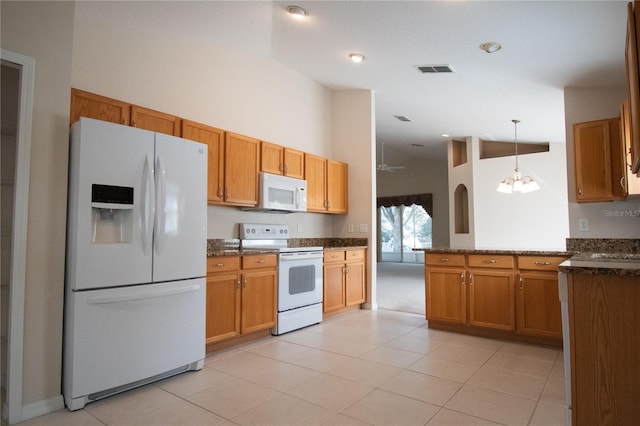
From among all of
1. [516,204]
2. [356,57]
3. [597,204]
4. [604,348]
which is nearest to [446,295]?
[597,204]

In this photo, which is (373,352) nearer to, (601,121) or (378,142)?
(601,121)

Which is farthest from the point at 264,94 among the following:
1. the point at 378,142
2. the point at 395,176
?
the point at 395,176

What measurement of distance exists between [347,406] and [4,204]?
3.01 metres

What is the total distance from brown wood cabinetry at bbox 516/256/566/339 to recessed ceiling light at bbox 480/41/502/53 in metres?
1.96

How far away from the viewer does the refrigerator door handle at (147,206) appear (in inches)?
98.3

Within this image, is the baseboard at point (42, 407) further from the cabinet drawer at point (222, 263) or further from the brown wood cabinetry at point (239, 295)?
the cabinet drawer at point (222, 263)

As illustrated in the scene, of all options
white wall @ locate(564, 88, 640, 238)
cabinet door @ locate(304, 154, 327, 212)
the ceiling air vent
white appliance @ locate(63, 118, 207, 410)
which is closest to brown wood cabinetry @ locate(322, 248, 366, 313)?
cabinet door @ locate(304, 154, 327, 212)

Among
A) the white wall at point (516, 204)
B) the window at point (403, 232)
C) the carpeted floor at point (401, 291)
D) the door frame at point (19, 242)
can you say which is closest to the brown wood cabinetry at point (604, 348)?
the door frame at point (19, 242)

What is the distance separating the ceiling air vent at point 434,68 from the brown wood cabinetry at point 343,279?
2.32m

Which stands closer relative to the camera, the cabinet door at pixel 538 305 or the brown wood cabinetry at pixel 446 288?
the cabinet door at pixel 538 305

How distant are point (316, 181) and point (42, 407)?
3498 mm

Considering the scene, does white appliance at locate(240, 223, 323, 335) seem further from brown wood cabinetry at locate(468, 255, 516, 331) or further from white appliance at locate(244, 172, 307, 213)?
brown wood cabinetry at locate(468, 255, 516, 331)

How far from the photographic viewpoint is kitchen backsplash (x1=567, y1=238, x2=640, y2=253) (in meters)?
3.62

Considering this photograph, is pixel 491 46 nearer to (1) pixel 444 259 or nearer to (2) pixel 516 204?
(1) pixel 444 259
